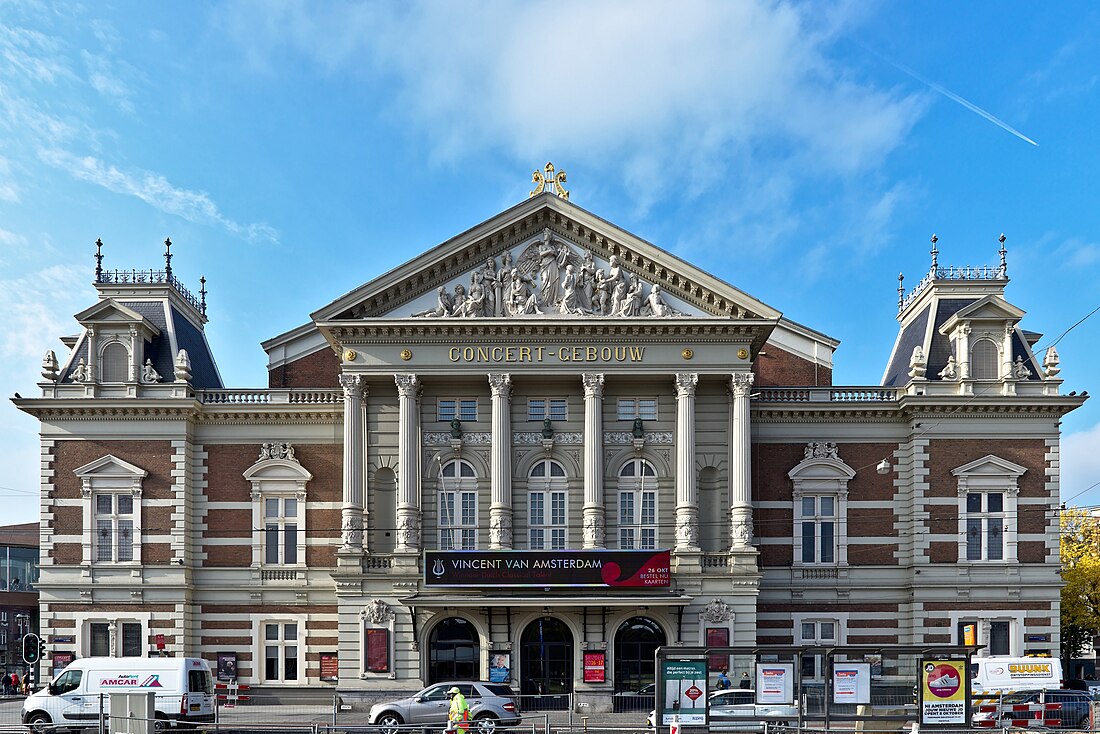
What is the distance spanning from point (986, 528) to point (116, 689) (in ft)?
114

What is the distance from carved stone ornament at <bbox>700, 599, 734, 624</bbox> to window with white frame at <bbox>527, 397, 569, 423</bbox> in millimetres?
9595

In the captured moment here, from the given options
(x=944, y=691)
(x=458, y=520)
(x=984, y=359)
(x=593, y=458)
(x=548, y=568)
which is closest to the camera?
(x=944, y=691)

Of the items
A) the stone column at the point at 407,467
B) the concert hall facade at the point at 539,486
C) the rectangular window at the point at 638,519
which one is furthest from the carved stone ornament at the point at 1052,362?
the stone column at the point at 407,467

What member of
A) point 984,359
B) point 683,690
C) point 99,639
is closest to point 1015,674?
point 984,359

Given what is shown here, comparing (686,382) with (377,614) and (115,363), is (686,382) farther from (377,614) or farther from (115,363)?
(115,363)

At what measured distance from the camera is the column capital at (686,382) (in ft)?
150

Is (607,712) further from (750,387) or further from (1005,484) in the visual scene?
(1005,484)

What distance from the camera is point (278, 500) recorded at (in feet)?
162

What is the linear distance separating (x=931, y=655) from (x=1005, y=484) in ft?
63.5

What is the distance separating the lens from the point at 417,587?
4491 cm

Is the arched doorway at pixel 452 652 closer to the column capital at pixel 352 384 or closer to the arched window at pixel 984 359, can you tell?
the column capital at pixel 352 384

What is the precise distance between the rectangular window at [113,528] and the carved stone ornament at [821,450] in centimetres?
2925

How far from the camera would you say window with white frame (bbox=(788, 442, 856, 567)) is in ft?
161

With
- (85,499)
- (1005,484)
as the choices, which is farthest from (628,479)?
(85,499)
